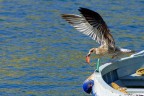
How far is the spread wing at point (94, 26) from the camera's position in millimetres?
13695

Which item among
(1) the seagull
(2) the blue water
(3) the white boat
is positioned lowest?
(2) the blue water

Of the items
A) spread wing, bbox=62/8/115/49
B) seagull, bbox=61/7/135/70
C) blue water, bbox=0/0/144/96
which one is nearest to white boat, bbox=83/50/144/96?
seagull, bbox=61/7/135/70

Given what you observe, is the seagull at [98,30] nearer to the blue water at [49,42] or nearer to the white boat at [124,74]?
the white boat at [124,74]

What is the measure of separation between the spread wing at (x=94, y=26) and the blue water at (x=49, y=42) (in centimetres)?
316

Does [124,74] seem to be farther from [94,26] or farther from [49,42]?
[49,42]

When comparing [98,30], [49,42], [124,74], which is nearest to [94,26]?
[98,30]

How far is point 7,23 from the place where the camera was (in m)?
25.3

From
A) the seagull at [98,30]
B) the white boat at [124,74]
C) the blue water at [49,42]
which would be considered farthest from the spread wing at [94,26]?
the blue water at [49,42]

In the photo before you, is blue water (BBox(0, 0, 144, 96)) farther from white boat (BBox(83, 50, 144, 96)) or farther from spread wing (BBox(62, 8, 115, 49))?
spread wing (BBox(62, 8, 115, 49))

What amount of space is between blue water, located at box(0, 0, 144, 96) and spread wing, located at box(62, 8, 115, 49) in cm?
316

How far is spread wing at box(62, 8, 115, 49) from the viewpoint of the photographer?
13695mm

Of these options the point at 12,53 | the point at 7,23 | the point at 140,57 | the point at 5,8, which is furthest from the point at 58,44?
the point at 140,57

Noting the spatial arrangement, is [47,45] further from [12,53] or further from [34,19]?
[34,19]

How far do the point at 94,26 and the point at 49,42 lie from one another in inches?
348
